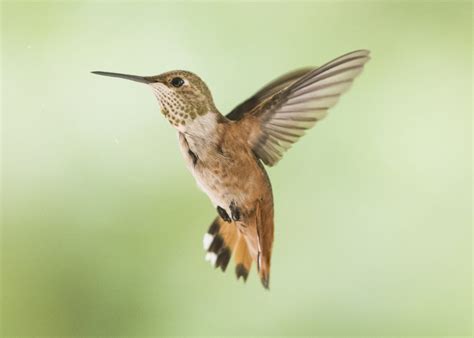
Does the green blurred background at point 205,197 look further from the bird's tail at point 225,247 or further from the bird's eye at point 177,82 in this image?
the bird's eye at point 177,82

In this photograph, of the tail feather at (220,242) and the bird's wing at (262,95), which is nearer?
the bird's wing at (262,95)

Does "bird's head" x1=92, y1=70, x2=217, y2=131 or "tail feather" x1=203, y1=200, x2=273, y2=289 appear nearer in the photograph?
"bird's head" x1=92, y1=70, x2=217, y2=131

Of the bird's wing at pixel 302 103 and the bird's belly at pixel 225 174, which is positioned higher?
the bird's wing at pixel 302 103

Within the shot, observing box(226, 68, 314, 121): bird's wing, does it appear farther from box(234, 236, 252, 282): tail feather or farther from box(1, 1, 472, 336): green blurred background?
box(234, 236, 252, 282): tail feather

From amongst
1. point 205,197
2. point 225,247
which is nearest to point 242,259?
point 225,247

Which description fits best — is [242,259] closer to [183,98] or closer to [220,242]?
[220,242]

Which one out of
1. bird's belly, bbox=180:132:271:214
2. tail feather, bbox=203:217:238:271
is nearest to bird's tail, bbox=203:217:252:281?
tail feather, bbox=203:217:238:271

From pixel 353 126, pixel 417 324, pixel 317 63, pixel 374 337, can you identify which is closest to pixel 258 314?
pixel 374 337

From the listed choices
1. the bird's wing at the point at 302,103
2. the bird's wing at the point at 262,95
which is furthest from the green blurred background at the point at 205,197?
the bird's wing at the point at 302,103
